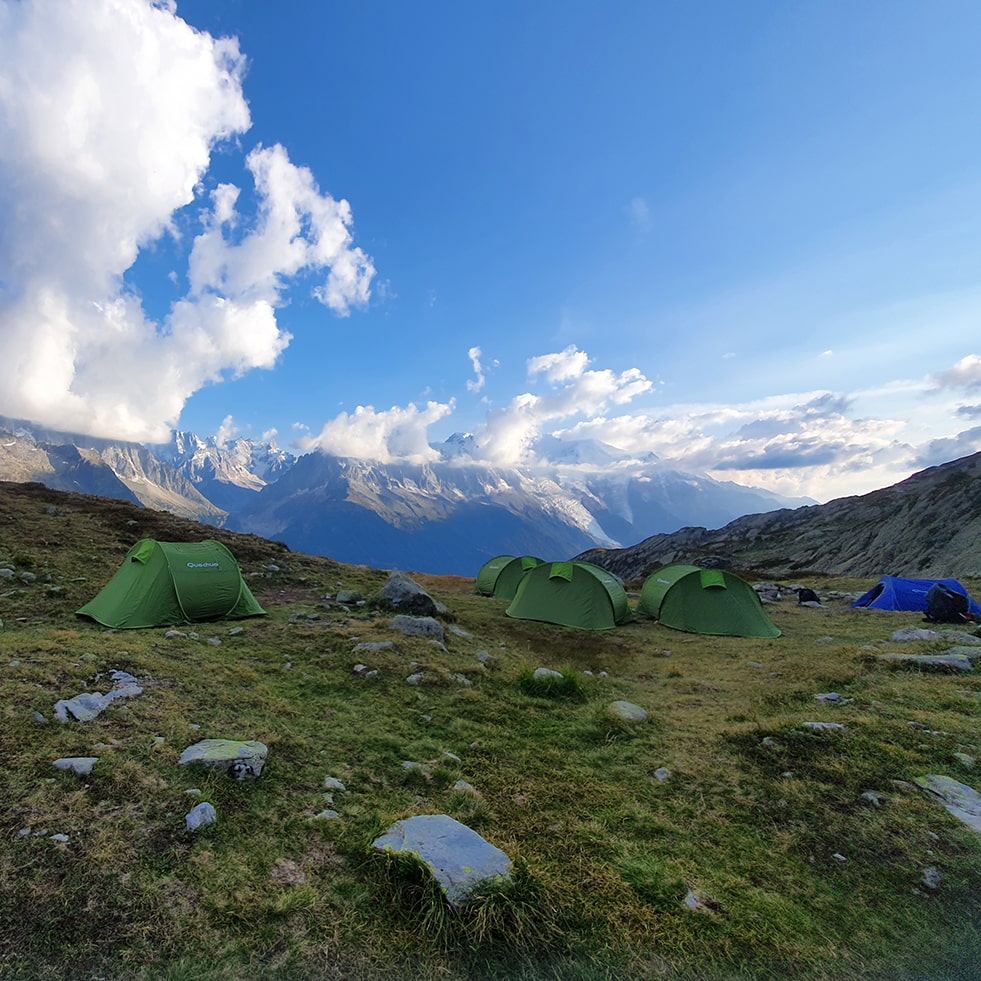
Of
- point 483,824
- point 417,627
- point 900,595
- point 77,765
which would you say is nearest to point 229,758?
point 77,765

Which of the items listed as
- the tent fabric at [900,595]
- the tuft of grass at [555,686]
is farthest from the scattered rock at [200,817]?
the tent fabric at [900,595]

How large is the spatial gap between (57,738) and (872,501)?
121 meters

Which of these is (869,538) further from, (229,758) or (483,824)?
(229,758)

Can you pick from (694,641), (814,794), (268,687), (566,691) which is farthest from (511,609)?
(814,794)

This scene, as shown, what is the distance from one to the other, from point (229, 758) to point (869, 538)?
93.1m

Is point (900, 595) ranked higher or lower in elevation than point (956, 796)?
higher

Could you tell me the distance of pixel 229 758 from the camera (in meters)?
6.04

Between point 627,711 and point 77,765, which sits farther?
point 627,711

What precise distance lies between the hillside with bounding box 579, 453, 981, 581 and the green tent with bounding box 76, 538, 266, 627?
62.4m

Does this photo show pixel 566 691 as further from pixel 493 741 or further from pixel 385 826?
pixel 385 826

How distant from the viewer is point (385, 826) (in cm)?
533

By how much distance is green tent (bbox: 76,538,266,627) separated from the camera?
14719mm

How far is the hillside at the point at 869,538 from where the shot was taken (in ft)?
194

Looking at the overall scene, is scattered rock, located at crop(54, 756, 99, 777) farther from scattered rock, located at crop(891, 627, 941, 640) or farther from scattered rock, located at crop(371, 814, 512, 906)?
scattered rock, located at crop(891, 627, 941, 640)
